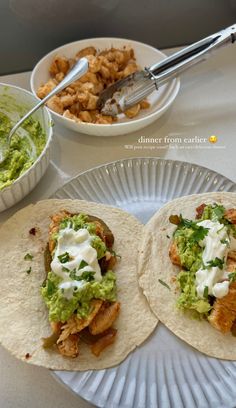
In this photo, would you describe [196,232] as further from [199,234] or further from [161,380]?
[161,380]

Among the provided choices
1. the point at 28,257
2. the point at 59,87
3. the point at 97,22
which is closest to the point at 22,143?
the point at 59,87

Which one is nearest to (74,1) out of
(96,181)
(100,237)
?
(96,181)

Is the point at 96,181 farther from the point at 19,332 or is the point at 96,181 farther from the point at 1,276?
the point at 19,332

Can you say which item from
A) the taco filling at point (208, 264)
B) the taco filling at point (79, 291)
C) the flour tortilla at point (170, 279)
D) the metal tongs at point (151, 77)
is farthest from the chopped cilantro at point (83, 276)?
the metal tongs at point (151, 77)

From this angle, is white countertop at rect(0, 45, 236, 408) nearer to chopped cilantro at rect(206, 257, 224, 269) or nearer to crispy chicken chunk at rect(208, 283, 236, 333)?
chopped cilantro at rect(206, 257, 224, 269)

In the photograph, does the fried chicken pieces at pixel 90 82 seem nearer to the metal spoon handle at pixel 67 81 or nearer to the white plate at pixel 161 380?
the metal spoon handle at pixel 67 81

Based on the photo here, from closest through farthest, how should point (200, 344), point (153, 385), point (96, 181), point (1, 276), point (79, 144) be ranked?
point (153, 385) → point (200, 344) → point (1, 276) → point (96, 181) → point (79, 144)

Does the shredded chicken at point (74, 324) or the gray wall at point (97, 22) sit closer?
Answer: the shredded chicken at point (74, 324)
